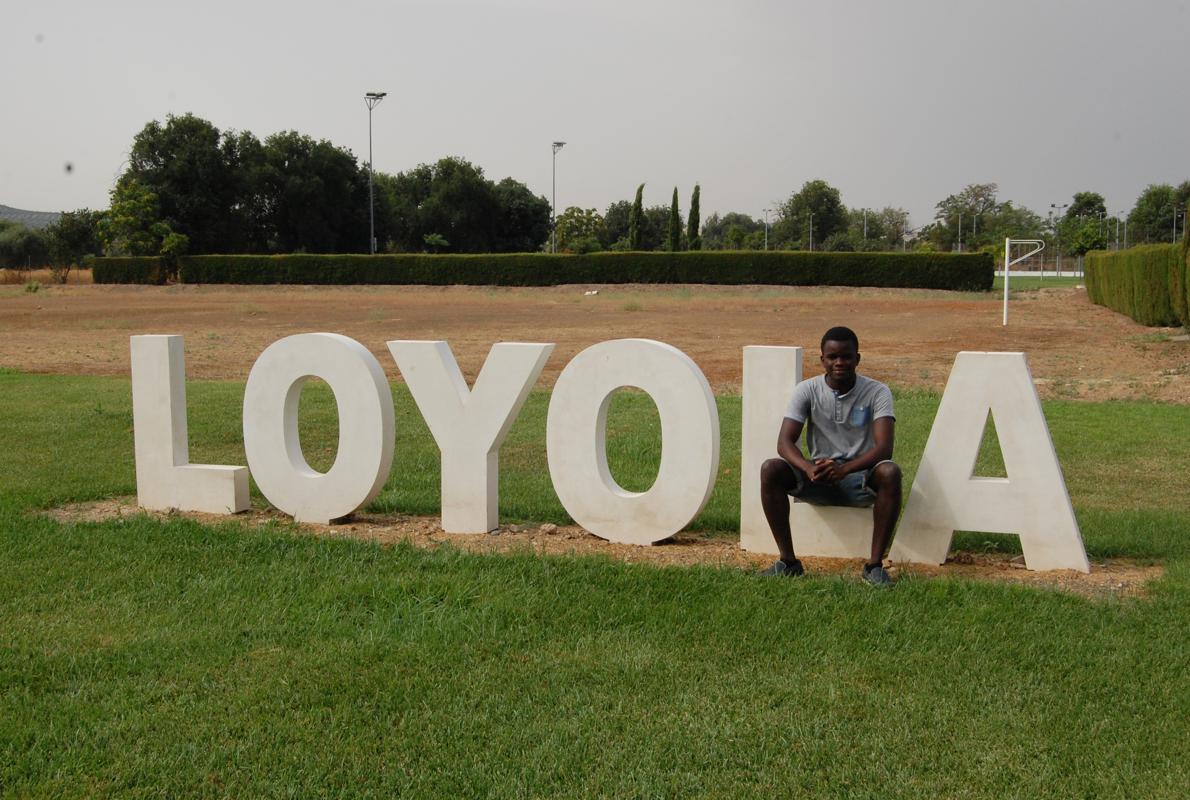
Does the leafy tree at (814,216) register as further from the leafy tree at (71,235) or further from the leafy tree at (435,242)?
the leafy tree at (71,235)

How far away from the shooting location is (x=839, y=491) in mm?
5234

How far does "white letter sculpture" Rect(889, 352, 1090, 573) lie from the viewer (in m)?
5.25

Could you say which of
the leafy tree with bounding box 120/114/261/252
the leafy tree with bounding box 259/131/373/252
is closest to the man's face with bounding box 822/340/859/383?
the leafy tree with bounding box 120/114/261/252

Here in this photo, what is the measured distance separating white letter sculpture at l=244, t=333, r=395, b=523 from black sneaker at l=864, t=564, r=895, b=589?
9.14 ft

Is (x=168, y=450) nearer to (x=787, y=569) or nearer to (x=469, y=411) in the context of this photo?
(x=469, y=411)

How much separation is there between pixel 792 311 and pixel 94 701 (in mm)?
29381

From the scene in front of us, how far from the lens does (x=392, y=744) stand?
338cm

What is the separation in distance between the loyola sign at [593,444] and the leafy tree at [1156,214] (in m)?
83.2

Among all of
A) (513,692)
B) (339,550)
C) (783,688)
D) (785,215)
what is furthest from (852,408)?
(785,215)

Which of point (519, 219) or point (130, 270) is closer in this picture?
point (130, 270)

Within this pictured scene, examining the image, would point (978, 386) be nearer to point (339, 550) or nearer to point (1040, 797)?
point (1040, 797)

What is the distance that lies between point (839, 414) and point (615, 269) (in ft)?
134

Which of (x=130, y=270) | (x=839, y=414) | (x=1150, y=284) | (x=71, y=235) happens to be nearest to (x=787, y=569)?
(x=839, y=414)

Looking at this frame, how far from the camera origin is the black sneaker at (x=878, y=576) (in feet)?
16.1
